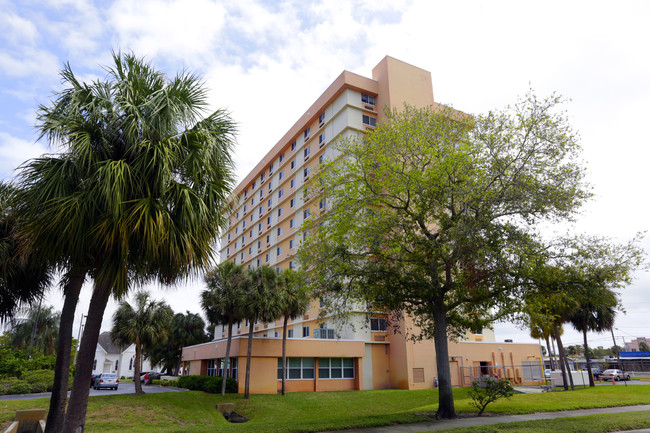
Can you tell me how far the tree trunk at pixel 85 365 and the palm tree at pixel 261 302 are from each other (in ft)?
67.5

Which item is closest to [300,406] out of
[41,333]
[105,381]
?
[105,381]

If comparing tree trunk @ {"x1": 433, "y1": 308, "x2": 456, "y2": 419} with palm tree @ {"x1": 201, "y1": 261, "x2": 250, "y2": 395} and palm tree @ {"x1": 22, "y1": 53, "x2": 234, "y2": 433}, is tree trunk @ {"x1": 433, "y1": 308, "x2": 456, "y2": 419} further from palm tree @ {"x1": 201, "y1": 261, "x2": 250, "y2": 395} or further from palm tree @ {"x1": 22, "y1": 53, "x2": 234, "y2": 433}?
palm tree @ {"x1": 201, "y1": 261, "x2": 250, "y2": 395}

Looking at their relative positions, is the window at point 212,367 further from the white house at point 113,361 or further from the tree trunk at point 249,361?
the white house at point 113,361

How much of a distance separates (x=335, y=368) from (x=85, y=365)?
2895 centimetres

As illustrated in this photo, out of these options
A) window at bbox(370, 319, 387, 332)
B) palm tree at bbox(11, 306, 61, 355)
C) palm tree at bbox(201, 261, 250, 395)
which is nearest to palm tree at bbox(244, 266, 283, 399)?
palm tree at bbox(201, 261, 250, 395)

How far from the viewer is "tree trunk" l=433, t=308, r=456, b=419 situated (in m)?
14.4

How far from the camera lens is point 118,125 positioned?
32.4 ft

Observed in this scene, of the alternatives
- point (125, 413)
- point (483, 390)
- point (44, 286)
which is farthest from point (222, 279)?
point (483, 390)

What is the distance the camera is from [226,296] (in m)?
31.2

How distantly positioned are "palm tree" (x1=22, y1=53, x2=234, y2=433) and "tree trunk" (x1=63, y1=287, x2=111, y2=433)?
0.07ft

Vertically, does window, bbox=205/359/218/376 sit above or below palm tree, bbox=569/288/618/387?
below

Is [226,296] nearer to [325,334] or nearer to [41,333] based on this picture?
[325,334]

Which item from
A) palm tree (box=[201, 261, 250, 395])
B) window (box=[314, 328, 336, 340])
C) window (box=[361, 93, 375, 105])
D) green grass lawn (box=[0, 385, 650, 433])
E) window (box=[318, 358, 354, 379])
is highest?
window (box=[361, 93, 375, 105])

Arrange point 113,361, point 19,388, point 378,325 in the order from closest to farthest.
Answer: point 19,388 < point 378,325 < point 113,361
